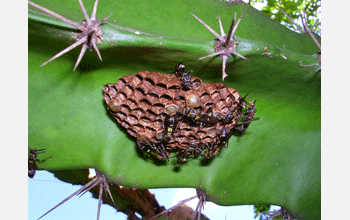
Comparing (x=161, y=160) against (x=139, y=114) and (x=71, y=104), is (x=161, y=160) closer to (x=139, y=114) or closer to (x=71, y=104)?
(x=139, y=114)

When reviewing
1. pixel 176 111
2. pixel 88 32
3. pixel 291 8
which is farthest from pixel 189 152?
pixel 291 8

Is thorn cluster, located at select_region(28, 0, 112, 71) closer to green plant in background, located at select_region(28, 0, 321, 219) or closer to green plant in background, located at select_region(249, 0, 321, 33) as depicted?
green plant in background, located at select_region(28, 0, 321, 219)

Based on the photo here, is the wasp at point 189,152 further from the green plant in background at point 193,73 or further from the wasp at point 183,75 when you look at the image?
the wasp at point 183,75

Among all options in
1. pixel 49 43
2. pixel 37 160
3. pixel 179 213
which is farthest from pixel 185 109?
pixel 179 213

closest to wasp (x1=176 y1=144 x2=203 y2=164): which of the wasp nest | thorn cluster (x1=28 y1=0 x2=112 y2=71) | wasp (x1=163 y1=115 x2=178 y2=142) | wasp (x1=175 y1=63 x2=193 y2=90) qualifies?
the wasp nest

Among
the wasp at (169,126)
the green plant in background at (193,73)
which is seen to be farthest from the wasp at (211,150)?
the wasp at (169,126)

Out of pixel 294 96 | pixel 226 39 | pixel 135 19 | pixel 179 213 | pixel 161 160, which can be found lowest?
pixel 179 213

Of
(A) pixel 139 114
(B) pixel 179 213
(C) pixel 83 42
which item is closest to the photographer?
(C) pixel 83 42

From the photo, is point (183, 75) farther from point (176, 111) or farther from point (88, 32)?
point (88, 32)
